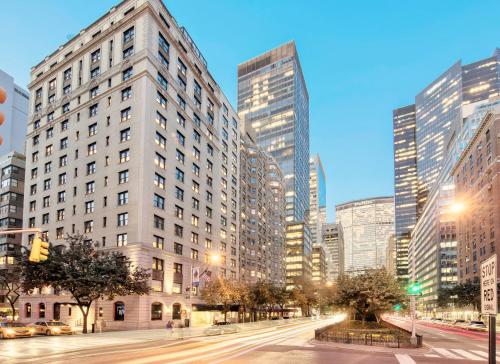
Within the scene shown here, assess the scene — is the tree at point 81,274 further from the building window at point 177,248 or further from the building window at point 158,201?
the building window at point 177,248

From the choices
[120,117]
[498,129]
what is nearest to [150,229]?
[120,117]

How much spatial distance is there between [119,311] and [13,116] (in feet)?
461

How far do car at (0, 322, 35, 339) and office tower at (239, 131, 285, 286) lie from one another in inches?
3062

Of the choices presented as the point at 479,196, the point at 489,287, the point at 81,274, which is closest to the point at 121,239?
the point at 81,274

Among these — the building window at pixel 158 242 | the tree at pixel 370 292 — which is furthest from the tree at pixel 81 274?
the tree at pixel 370 292

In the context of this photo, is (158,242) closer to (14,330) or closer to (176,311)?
(176,311)

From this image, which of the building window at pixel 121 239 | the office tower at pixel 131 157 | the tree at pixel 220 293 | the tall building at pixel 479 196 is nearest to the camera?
the building window at pixel 121 239

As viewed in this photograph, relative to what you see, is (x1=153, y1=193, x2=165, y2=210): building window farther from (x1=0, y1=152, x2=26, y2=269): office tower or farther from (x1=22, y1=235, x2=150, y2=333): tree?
(x1=0, y1=152, x2=26, y2=269): office tower

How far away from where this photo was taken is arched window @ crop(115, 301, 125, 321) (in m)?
60.4

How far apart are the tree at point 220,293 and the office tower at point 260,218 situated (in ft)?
144

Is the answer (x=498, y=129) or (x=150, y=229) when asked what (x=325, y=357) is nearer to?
(x=150, y=229)

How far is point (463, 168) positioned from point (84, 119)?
4734 inches

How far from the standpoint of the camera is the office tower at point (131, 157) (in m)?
64.4

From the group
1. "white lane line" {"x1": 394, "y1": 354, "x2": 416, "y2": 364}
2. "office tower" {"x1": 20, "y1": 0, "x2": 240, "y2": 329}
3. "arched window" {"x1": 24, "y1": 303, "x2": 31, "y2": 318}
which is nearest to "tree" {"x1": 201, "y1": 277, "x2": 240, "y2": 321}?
"office tower" {"x1": 20, "y1": 0, "x2": 240, "y2": 329}
